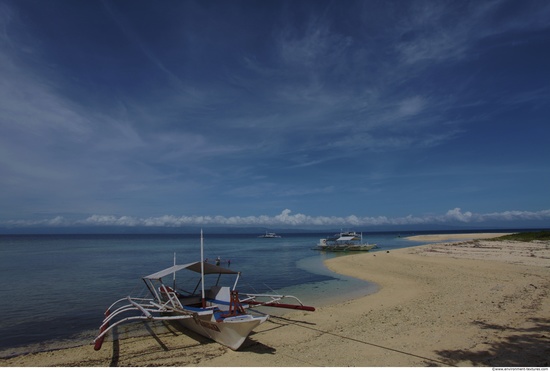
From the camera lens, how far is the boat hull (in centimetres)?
1046

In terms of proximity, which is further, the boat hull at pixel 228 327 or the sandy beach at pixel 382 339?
the boat hull at pixel 228 327

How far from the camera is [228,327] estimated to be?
35.7 feet

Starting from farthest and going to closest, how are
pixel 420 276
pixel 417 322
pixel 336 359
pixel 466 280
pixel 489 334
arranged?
pixel 420 276
pixel 466 280
pixel 417 322
pixel 489 334
pixel 336 359

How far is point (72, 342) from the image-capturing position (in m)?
13.4

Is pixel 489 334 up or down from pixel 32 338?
up

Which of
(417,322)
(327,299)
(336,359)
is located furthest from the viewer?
(327,299)

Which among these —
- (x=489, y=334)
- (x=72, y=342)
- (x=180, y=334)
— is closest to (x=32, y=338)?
(x=72, y=342)

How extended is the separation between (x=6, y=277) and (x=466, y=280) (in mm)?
40165

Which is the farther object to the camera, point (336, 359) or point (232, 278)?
point (232, 278)

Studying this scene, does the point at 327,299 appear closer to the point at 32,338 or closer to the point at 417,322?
the point at 417,322

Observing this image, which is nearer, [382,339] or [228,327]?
[228,327]

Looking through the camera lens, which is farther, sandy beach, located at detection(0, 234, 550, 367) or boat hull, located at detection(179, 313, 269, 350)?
boat hull, located at detection(179, 313, 269, 350)

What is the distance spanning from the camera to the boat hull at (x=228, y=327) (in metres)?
10.5

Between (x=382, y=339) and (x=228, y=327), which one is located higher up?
(x=228, y=327)
